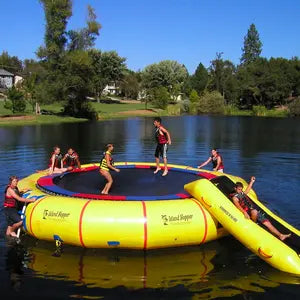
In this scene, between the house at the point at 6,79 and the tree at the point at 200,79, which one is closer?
the house at the point at 6,79

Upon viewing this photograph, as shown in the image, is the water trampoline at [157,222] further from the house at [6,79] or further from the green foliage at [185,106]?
the house at [6,79]

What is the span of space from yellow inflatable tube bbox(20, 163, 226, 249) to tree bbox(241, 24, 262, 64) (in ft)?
379

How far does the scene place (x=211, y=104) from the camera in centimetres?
8650

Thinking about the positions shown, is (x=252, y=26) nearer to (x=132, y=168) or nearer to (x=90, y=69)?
(x=90, y=69)

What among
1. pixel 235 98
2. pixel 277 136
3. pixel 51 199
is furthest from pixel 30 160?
pixel 235 98

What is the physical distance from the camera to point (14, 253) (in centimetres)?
978

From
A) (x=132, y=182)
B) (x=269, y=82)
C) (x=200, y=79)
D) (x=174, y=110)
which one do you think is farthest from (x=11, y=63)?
(x=132, y=182)

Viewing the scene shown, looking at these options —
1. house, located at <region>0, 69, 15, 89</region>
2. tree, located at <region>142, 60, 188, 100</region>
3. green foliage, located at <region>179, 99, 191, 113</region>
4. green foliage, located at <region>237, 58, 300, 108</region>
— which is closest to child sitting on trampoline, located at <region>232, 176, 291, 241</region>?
green foliage, located at <region>179, 99, 191, 113</region>

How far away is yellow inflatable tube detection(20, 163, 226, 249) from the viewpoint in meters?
9.62

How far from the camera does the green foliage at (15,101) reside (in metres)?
54.4

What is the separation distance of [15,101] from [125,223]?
4934cm

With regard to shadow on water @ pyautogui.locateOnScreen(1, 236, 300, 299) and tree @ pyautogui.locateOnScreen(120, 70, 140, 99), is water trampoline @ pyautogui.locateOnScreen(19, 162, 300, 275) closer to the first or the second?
shadow on water @ pyautogui.locateOnScreen(1, 236, 300, 299)

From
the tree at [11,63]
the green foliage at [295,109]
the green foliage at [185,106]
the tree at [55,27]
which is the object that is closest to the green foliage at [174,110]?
the green foliage at [185,106]

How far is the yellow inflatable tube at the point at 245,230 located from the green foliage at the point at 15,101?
4854cm
